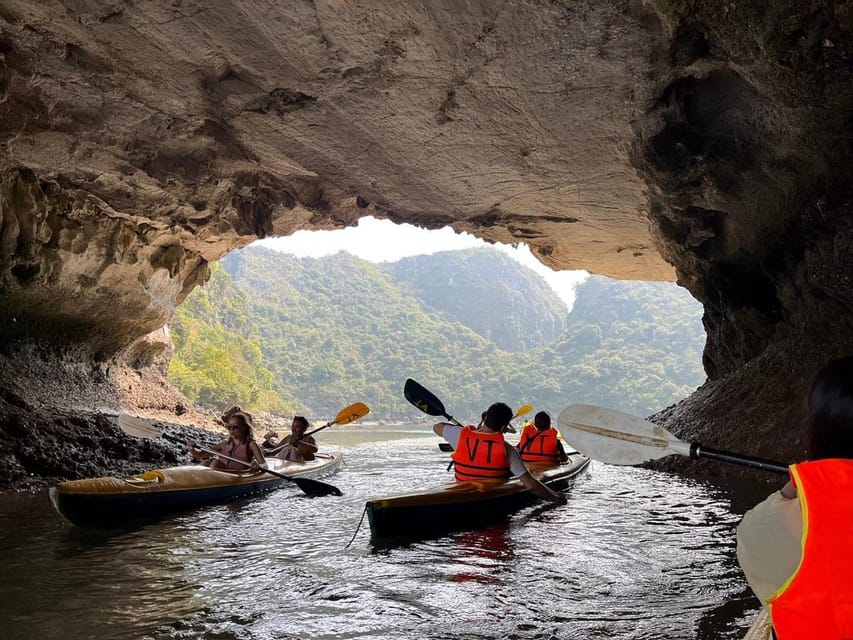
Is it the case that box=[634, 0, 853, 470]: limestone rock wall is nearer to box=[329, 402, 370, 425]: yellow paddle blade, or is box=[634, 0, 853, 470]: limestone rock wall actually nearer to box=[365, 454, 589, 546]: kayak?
box=[365, 454, 589, 546]: kayak

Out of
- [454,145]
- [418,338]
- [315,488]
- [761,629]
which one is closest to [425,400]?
[315,488]

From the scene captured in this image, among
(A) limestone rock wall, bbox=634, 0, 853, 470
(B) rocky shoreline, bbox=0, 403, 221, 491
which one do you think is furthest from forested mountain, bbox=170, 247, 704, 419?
(A) limestone rock wall, bbox=634, 0, 853, 470

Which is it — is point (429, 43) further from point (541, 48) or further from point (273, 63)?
point (273, 63)

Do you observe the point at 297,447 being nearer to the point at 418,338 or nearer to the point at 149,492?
the point at 149,492

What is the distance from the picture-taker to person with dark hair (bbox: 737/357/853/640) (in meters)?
1.08

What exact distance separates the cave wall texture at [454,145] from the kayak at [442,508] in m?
3.08

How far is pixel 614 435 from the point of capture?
7.39 feet

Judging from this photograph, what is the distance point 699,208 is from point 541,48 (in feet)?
11.0

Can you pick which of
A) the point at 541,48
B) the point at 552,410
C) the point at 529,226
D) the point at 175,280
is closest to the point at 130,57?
the point at 541,48

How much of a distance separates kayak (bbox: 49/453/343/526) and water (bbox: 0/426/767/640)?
16 cm

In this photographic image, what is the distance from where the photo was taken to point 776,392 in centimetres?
701

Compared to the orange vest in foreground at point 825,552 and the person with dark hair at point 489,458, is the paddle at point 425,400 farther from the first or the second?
the orange vest in foreground at point 825,552

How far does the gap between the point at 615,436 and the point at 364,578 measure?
195cm

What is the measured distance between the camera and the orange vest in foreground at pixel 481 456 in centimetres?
519
